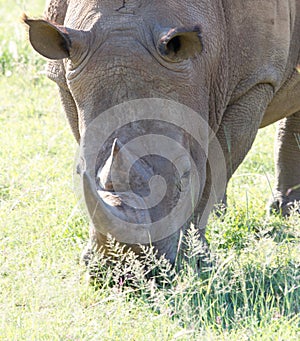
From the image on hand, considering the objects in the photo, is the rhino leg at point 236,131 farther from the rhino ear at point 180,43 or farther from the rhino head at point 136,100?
the rhino ear at point 180,43

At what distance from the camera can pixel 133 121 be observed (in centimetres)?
487

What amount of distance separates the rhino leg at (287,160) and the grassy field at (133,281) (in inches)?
5.7

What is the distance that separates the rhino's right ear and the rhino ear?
19.2 inches

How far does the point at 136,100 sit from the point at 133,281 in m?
0.88

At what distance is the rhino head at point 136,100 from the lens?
473 cm

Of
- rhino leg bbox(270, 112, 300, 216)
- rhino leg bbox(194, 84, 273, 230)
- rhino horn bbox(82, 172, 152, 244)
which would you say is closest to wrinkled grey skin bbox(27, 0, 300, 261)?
rhino leg bbox(194, 84, 273, 230)

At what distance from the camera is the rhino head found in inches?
186

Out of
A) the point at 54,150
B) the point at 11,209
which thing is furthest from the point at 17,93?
the point at 11,209

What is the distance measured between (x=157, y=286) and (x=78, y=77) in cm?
113

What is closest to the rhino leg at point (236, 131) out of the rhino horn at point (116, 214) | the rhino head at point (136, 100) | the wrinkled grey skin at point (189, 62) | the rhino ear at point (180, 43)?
the wrinkled grey skin at point (189, 62)

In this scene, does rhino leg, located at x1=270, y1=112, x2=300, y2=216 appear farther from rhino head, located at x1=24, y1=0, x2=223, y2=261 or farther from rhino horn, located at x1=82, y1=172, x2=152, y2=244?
rhino horn, located at x1=82, y1=172, x2=152, y2=244

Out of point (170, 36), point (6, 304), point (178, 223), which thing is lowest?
point (6, 304)

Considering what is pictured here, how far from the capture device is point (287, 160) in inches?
283

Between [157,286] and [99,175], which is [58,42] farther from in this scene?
[157,286]
